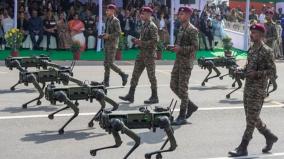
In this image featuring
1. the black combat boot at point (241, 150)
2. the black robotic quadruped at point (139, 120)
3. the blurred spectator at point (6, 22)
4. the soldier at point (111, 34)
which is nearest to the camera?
the black robotic quadruped at point (139, 120)

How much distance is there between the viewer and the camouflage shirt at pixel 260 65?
828cm

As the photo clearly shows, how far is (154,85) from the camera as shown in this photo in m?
12.4

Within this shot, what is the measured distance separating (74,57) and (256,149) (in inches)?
503

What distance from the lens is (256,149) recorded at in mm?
9086

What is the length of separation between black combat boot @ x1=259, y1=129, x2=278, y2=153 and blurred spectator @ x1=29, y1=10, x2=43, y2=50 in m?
14.7

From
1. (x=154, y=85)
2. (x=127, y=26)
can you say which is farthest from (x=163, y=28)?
(x=154, y=85)

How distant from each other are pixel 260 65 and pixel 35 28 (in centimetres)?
1490

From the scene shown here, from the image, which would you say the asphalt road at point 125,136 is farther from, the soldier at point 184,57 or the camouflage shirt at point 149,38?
the camouflage shirt at point 149,38

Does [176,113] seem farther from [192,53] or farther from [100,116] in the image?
[100,116]

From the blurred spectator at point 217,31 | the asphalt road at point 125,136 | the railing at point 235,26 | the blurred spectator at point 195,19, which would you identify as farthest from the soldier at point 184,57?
the railing at point 235,26

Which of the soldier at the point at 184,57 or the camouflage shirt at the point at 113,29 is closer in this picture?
the soldier at the point at 184,57

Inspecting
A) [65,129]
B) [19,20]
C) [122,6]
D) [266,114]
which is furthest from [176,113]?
[122,6]

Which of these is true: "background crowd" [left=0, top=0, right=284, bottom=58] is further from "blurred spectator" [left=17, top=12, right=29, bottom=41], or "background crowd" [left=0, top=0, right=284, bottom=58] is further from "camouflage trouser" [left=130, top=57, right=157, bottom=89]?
"camouflage trouser" [left=130, top=57, right=157, bottom=89]

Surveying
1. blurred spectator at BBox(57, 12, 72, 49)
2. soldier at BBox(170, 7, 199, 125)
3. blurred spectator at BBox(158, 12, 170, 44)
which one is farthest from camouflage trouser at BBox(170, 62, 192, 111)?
blurred spectator at BBox(57, 12, 72, 49)
